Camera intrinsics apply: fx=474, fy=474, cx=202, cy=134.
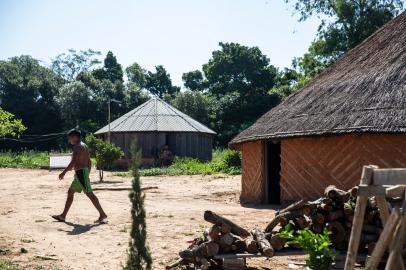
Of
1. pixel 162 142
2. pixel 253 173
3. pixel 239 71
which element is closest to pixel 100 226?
pixel 253 173

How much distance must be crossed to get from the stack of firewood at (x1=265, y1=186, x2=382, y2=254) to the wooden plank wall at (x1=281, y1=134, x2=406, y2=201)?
4105 millimetres

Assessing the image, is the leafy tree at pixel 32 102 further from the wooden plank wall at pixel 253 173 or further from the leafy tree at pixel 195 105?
the wooden plank wall at pixel 253 173

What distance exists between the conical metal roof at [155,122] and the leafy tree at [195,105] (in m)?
10.0

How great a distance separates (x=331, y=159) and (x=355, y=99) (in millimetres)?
1441

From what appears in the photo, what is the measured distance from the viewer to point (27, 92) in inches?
1753

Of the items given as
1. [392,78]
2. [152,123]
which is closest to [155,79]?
[152,123]

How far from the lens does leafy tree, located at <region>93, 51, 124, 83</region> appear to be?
2106 inches

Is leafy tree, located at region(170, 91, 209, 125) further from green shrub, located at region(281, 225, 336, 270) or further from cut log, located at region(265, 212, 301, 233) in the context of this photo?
green shrub, located at region(281, 225, 336, 270)

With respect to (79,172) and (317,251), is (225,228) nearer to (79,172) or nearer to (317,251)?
(317,251)

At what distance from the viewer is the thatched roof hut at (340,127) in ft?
31.7

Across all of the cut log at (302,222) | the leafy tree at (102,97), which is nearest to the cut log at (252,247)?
the cut log at (302,222)

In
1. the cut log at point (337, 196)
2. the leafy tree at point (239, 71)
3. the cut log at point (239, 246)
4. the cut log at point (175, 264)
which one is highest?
the leafy tree at point (239, 71)

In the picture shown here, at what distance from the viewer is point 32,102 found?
4350cm

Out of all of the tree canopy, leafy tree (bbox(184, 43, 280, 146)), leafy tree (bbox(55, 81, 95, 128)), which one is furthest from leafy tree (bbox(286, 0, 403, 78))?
leafy tree (bbox(55, 81, 95, 128))
